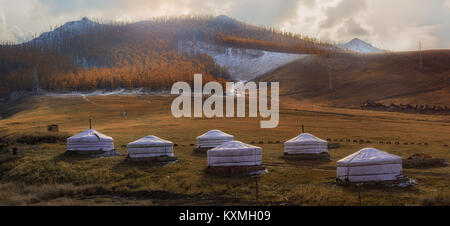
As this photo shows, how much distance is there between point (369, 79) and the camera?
9381 centimetres

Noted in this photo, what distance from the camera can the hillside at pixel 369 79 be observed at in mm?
77812

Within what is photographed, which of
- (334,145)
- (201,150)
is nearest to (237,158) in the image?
(201,150)

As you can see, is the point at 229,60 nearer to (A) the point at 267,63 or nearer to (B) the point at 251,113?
(A) the point at 267,63

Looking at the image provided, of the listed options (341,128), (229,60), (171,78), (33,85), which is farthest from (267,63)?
(341,128)

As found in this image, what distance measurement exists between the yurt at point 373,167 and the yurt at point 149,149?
35.8ft

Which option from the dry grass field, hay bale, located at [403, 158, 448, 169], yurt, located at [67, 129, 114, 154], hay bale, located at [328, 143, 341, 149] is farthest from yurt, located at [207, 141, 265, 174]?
hay bale, located at [328, 143, 341, 149]

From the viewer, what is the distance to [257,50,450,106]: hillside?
255 ft

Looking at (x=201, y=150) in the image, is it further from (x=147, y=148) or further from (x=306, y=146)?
(x=306, y=146)

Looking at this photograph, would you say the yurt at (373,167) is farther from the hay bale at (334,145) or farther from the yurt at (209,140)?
the hay bale at (334,145)

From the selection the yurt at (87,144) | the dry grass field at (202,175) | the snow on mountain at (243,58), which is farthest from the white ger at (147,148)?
the snow on mountain at (243,58)

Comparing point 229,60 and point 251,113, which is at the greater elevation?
point 229,60

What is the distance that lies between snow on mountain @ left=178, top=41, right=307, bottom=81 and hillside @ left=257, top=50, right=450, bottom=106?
1126cm

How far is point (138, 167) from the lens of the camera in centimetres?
2369
